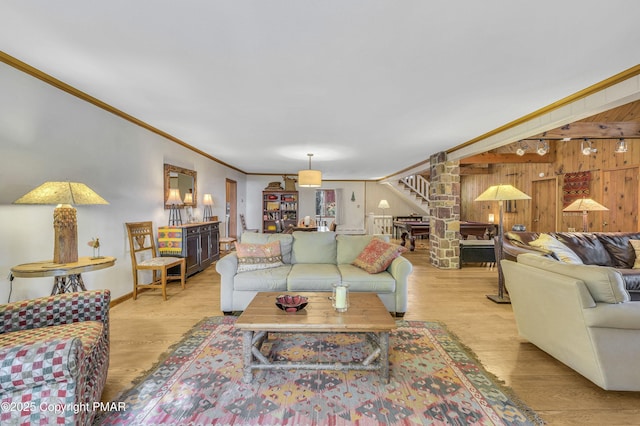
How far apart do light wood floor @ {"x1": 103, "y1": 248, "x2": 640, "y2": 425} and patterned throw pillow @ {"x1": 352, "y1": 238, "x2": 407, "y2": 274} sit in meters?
0.66

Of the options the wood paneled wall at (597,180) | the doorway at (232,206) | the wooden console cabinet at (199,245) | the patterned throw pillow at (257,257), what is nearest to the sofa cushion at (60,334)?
the patterned throw pillow at (257,257)

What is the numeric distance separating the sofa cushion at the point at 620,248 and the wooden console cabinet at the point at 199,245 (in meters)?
5.56

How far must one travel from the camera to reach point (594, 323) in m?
1.77

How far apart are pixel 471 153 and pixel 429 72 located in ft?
10.1

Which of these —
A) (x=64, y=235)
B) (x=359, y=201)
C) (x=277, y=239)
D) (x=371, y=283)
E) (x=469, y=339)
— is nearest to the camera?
(x=64, y=235)

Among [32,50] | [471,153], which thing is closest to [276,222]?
[471,153]

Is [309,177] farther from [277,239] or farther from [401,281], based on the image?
[401,281]

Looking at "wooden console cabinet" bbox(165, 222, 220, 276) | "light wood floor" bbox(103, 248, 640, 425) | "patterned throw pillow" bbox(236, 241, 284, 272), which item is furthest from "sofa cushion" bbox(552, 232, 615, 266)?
"wooden console cabinet" bbox(165, 222, 220, 276)

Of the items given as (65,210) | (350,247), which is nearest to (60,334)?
(65,210)

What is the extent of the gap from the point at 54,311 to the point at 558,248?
4.42 meters

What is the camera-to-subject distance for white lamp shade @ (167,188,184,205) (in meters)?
4.46

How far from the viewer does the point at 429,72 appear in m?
2.32

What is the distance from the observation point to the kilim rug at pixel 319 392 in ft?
5.23

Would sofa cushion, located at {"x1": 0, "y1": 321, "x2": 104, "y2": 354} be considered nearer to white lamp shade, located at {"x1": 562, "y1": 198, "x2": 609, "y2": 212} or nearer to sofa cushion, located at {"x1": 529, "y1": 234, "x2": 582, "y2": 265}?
sofa cushion, located at {"x1": 529, "y1": 234, "x2": 582, "y2": 265}
